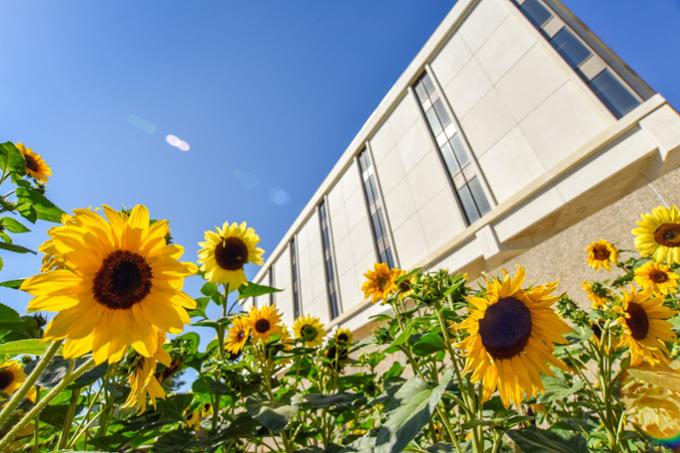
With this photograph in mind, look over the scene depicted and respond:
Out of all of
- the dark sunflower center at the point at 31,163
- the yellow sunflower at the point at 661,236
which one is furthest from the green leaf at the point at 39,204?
the yellow sunflower at the point at 661,236

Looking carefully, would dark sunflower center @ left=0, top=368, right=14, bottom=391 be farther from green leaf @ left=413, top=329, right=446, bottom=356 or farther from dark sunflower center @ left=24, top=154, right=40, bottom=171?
dark sunflower center @ left=24, top=154, right=40, bottom=171

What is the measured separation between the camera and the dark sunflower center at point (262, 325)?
2090 mm

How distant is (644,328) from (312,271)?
16789mm

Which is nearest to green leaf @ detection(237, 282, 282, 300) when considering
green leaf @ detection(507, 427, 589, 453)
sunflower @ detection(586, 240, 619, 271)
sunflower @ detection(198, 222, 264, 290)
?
sunflower @ detection(198, 222, 264, 290)

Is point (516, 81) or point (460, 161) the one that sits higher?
point (516, 81)

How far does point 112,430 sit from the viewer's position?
139 centimetres

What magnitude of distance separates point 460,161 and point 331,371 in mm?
9539

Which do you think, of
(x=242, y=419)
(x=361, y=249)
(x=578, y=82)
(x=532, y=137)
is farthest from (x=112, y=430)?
(x=361, y=249)

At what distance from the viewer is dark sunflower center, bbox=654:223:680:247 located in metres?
2.61

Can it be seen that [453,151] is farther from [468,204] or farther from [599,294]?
[599,294]

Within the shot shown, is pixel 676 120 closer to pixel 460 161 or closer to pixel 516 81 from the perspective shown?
pixel 516 81

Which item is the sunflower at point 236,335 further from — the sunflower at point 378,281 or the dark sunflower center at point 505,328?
the dark sunflower center at point 505,328

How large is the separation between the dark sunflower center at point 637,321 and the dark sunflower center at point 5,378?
2.64 metres

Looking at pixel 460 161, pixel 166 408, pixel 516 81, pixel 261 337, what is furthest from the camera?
pixel 460 161
